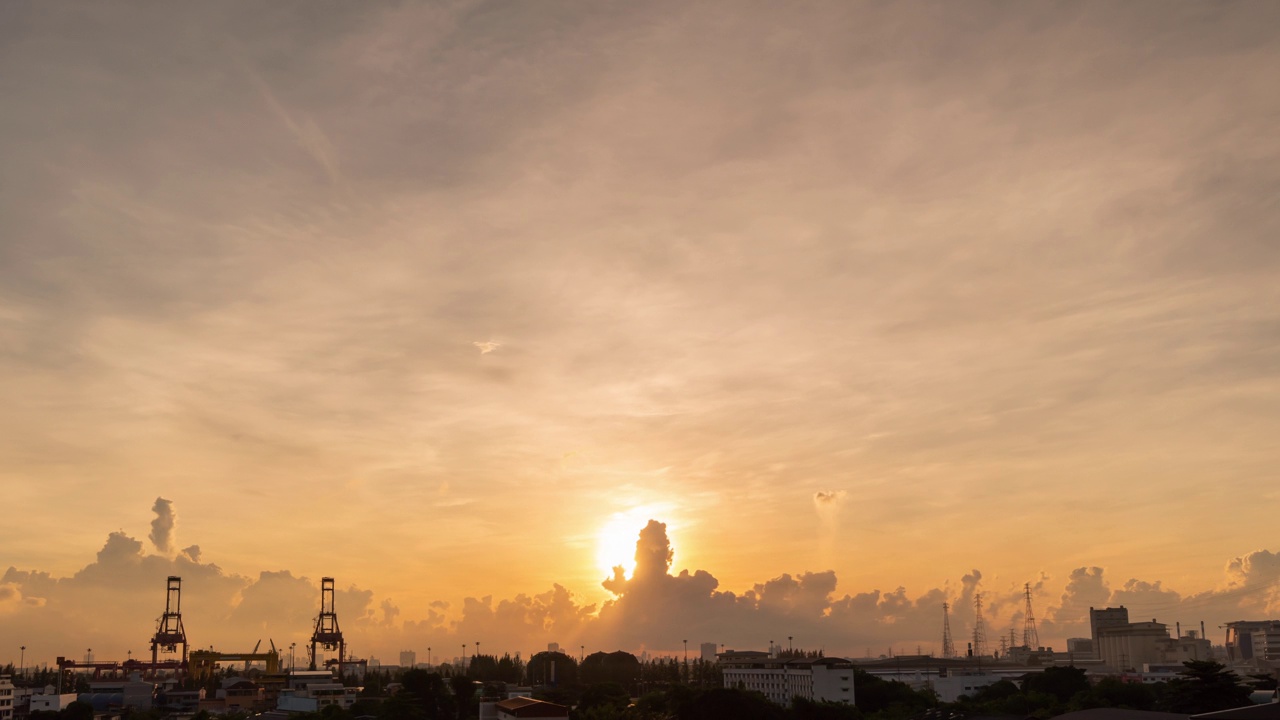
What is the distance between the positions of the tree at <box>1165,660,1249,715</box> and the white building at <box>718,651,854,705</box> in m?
47.6

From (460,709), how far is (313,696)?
36.3 meters

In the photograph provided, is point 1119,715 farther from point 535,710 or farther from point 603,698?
point 603,698

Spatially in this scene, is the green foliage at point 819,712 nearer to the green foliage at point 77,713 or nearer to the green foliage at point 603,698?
the green foliage at point 603,698

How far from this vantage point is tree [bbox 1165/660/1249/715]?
97.6 m

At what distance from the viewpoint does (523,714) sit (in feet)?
335

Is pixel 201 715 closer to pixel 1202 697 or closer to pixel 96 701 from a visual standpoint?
pixel 96 701

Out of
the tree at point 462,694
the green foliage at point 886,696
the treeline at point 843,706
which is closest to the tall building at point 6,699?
the treeline at point 843,706

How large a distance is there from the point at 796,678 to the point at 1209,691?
244ft

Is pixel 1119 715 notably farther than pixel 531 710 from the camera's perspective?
No

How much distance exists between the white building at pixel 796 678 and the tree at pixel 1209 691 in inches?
1875

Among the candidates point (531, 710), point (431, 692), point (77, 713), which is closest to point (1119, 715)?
point (531, 710)

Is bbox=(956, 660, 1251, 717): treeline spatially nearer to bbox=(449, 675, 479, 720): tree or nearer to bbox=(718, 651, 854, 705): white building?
bbox=(718, 651, 854, 705): white building

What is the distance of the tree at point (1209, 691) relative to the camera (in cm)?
9762

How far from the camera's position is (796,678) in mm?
164000
